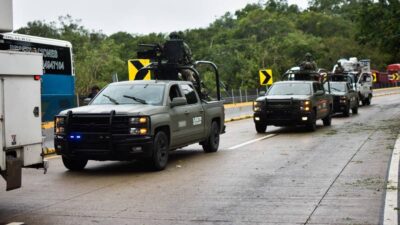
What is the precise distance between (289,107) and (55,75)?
28.2 feet

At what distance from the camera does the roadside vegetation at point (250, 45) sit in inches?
1184

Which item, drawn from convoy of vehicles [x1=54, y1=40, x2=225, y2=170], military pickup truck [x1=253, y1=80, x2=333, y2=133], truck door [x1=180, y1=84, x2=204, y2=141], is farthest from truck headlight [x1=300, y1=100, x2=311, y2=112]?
truck door [x1=180, y1=84, x2=204, y2=141]

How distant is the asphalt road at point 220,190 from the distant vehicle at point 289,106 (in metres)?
4.22

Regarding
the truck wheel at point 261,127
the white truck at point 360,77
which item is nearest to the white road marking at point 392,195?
the truck wheel at point 261,127

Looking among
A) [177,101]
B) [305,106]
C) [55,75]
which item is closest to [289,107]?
[305,106]

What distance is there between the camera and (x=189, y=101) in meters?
13.2

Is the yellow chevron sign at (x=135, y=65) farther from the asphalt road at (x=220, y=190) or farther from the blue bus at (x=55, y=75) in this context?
the blue bus at (x=55, y=75)

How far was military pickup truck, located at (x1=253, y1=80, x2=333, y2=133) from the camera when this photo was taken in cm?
1891

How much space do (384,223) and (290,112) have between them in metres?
12.2

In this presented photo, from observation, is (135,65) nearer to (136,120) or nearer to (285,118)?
(285,118)

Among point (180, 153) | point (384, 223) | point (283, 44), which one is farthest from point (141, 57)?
point (283, 44)

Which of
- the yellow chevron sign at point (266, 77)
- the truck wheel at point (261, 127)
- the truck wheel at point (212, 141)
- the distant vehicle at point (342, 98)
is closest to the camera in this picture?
the truck wheel at point (212, 141)

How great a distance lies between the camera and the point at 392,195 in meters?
8.45

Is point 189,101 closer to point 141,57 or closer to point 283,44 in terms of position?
point 141,57
